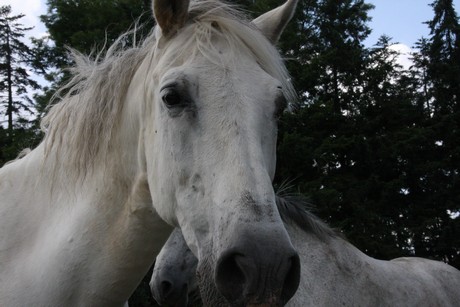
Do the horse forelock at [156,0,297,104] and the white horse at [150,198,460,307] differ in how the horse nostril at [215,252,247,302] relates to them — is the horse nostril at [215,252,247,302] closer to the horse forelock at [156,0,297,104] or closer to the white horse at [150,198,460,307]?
the horse forelock at [156,0,297,104]

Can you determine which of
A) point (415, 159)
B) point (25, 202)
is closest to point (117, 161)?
point (25, 202)

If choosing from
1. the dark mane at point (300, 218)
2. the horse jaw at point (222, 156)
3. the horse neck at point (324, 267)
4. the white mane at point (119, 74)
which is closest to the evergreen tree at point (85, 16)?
the dark mane at point (300, 218)

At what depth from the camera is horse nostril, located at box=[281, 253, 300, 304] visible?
1.72 metres

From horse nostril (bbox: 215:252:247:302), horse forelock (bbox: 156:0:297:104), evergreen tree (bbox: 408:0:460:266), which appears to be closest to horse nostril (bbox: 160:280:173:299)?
horse forelock (bbox: 156:0:297:104)

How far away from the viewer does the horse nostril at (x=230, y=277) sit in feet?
5.56

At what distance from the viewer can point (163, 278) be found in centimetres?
409

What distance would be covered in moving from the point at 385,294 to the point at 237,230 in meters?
3.51

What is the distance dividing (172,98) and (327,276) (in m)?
2.92

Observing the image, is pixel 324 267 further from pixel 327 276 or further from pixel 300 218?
pixel 300 218

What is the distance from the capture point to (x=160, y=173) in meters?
2.15

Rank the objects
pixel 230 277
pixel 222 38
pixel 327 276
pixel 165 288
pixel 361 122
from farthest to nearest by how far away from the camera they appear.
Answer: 1. pixel 361 122
2. pixel 327 276
3. pixel 165 288
4. pixel 222 38
5. pixel 230 277

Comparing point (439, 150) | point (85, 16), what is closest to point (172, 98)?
point (85, 16)

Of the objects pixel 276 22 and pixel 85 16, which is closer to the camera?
pixel 276 22

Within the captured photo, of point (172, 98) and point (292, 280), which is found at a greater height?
point (172, 98)
